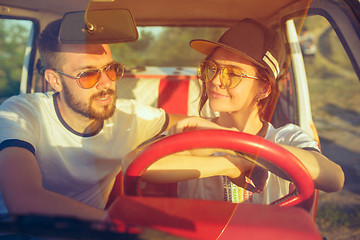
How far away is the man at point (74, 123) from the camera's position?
1.29 m

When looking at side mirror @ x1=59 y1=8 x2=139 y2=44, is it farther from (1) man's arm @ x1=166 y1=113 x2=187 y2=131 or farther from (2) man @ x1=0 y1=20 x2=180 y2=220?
(1) man's arm @ x1=166 y1=113 x2=187 y2=131

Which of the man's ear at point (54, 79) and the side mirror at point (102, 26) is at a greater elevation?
the side mirror at point (102, 26)

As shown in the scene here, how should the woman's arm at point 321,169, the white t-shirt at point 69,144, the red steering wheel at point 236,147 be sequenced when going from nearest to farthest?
the red steering wheel at point 236,147 < the woman's arm at point 321,169 < the white t-shirt at point 69,144

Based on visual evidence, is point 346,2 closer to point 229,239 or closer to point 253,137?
point 253,137

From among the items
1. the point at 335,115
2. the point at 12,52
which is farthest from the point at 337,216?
the point at 335,115

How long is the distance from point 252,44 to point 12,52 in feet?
3.97

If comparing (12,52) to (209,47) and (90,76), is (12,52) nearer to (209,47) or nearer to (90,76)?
(90,76)

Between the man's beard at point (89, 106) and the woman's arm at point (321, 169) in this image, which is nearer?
the woman's arm at point (321, 169)

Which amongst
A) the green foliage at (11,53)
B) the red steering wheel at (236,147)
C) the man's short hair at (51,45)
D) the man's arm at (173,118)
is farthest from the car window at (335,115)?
the green foliage at (11,53)

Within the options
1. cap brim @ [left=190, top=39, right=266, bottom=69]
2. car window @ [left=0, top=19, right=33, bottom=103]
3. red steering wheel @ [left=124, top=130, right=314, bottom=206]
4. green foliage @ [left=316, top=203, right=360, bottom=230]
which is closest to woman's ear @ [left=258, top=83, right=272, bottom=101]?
cap brim @ [left=190, top=39, right=266, bottom=69]

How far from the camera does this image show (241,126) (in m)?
1.46

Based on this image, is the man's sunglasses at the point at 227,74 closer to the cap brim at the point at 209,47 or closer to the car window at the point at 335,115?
the cap brim at the point at 209,47

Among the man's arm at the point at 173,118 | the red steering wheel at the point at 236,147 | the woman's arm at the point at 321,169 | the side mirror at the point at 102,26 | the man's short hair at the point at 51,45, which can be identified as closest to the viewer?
the red steering wheel at the point at 236,147

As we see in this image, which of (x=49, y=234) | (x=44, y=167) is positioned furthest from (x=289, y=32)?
(x=49, y=234)
